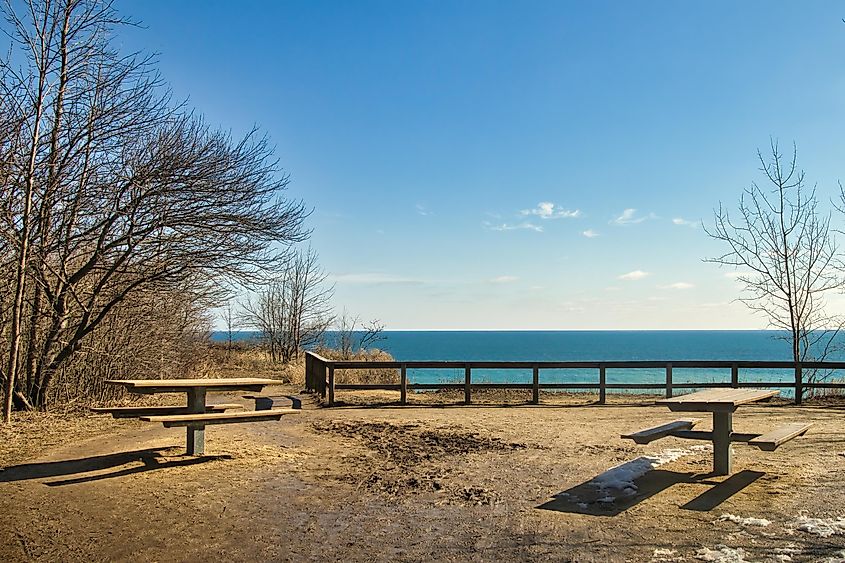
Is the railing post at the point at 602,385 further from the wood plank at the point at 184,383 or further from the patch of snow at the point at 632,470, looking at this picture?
the wood plank at the point at 184,383

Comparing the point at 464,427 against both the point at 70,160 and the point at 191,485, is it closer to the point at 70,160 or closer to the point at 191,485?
the point at 191,485

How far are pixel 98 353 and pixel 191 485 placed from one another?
7.28 m

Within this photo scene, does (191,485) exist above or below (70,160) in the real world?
below

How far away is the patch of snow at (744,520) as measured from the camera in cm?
505

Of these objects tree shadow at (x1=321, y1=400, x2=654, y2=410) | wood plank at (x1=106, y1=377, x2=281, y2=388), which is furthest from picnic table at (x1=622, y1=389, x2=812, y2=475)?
tree shadow at (x1=321, y1=400, x2=654, y2=410)

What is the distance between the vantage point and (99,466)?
7172 millimetres

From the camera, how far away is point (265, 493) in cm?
615

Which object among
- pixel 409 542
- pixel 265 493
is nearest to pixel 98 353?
pixel 265 493

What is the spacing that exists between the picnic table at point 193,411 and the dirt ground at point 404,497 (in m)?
0.33

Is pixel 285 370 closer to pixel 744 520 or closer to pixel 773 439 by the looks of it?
pixel 773 439

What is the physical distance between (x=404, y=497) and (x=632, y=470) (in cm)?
245

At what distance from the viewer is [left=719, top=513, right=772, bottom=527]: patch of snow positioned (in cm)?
505

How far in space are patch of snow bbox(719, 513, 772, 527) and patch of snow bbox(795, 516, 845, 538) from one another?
0.21 metres

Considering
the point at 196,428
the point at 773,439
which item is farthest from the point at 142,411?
the point at 773,439
